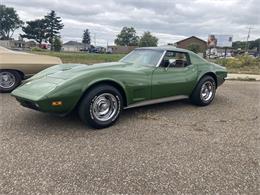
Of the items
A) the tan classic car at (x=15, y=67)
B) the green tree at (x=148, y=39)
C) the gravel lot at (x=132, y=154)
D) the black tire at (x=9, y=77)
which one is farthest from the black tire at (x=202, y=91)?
the green tree at (x=148, y=39)

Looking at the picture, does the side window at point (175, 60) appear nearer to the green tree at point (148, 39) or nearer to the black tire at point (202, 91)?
the black tire at point (202, 91)

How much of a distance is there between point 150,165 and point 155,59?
2.44 meters

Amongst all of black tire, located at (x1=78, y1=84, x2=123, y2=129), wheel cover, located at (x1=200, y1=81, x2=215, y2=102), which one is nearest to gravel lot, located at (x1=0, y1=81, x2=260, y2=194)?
black tire, located at (x1=78, y1=84, x2=123, y2=129)

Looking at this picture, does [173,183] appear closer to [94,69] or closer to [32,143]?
[32,143]

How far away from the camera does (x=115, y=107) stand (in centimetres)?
392

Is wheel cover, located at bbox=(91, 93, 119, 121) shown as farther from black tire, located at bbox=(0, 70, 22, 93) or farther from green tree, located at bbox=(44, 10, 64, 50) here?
green tree, located at bbox=(44, 10, 64, 50)

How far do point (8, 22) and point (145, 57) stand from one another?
9055 centimetres

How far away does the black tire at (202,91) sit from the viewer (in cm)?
523

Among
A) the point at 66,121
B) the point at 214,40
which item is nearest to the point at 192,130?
the point at 66,121

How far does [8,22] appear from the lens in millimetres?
81812

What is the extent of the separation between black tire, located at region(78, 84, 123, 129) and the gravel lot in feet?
0.45

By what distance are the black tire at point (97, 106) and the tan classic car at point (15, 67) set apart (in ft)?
11.1

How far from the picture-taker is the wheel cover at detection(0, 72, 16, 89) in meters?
6.08

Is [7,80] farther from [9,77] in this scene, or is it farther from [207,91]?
[207,91]
